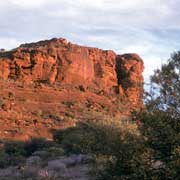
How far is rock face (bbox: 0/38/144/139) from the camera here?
68.2m

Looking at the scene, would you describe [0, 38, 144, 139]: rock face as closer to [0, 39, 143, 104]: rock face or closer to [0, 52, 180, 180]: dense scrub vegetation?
[0, 39, 143, 104]: rock face

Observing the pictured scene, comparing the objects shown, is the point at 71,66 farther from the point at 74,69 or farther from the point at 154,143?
the point at 154,143

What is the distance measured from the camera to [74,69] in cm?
7288

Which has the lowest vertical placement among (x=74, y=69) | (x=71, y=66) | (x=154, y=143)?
(x=154, y=143)

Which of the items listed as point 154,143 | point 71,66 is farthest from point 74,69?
point 154,143

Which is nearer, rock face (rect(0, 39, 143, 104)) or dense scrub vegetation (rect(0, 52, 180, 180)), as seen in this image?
dense scrub vegetation (rect(0, 52, 180, 180))

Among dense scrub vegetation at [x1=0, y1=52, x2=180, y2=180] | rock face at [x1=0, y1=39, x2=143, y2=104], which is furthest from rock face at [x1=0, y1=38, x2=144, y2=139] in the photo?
dense scrub vegetation at [x1=0, y1=52, x2=180, y2=180]

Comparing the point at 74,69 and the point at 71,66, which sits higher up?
the point at 71,66

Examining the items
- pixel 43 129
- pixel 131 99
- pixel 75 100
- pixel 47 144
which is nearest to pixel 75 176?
pixel 47 144

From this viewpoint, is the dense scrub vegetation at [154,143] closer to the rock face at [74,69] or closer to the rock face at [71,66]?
the rock face at [74,69]

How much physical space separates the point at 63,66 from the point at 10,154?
3399 centimetres

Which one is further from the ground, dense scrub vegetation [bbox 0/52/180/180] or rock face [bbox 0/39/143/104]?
rock face [bbox 0/39/143/104]

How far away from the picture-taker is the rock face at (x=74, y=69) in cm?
6825

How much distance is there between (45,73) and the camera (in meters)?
71.1
